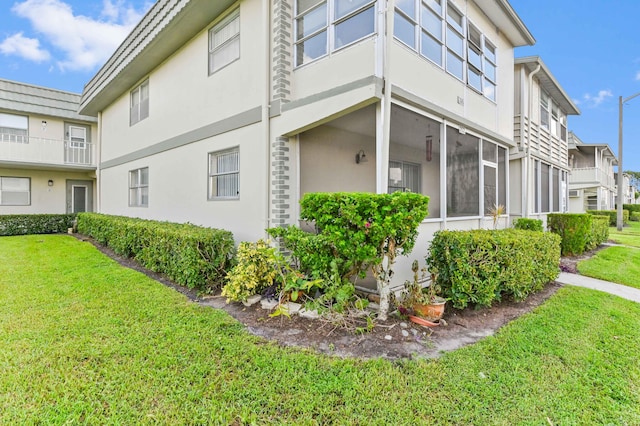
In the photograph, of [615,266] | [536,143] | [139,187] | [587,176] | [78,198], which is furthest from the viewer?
[587,176]

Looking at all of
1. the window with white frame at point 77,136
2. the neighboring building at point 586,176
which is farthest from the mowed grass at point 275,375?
the neighboring building at point 586,176

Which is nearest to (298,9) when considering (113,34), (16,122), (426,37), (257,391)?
(426,37)

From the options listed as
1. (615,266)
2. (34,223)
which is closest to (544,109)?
(615,266)

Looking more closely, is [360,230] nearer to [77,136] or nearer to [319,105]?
[319,105]

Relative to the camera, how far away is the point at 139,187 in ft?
37.3

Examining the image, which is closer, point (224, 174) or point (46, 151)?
point (224, 174)

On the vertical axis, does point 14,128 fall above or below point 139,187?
above

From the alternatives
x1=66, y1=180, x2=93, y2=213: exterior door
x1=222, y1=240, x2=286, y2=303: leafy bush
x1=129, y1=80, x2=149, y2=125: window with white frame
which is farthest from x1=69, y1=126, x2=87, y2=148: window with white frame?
x1=222, y1=240, x2=286, y2=303: leafy bush

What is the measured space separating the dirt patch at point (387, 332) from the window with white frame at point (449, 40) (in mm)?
4650

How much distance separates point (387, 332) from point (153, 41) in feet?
31.1

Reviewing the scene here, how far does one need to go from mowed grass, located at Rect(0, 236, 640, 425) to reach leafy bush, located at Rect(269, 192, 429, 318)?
1314mm

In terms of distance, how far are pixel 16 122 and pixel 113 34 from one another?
11.5m

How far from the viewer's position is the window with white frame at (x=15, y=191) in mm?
15195

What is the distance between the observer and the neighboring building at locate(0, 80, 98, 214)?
48.5 ft
